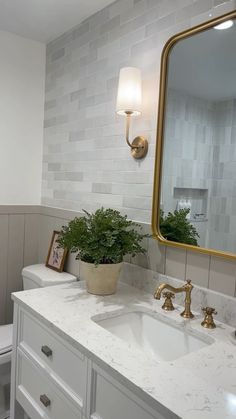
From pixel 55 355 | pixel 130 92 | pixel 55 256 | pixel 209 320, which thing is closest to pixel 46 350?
pixel 55 355

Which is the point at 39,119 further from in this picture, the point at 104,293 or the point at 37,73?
the point at 104,293

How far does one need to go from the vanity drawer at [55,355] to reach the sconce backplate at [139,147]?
2.91 feet

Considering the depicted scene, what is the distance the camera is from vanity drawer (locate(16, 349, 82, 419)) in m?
1.16

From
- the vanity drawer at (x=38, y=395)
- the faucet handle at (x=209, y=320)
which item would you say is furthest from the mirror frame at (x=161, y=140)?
the vanity drawer at (x=38, y=395)

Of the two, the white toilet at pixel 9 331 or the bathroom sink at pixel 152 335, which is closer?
the bathroom sink at pixel 152 335

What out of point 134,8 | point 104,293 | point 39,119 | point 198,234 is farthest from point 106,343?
point 39,119

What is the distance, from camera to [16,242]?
91.2 inches

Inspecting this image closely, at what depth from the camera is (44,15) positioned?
1.94 meters

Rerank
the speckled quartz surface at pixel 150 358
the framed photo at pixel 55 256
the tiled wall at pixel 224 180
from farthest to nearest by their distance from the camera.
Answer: the framed photo at pixel 55 256
the tiled wall at pixel 224 180
the speckled quartz surface at pixel 150 358

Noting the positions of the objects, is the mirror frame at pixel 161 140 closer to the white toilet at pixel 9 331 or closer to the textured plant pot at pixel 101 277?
the textured plant pot at pixel 101 277

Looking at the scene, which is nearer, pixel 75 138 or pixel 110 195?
pixel 110 195

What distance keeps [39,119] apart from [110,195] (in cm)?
98

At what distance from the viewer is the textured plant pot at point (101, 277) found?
1470mm

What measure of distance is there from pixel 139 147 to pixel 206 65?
46 cm
